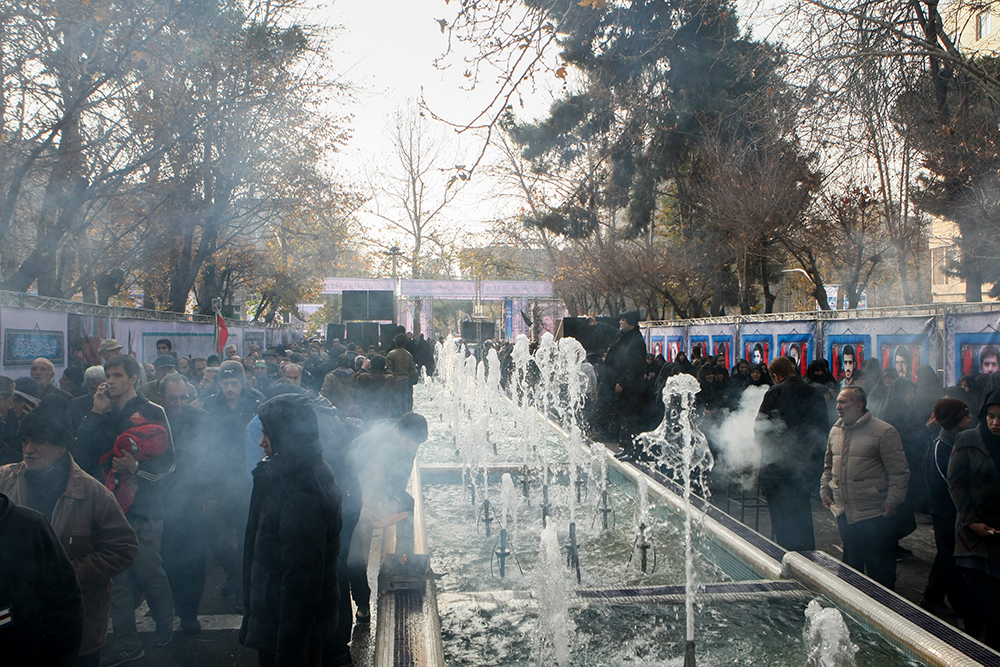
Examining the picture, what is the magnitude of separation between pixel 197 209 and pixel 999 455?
16.4m

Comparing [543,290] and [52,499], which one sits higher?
[543,290]

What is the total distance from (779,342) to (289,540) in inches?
402

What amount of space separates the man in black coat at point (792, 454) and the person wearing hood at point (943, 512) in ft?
2.97

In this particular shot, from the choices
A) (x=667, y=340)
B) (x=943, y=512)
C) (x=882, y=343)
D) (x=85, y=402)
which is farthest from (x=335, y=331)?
(x=943, y=512)

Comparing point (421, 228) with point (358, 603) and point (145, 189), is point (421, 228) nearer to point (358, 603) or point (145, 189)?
point (145, 189)

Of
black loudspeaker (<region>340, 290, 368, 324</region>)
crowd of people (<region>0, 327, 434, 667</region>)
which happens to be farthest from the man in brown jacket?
black loudspeaker (<region>340, 290, 368, 324</region>)

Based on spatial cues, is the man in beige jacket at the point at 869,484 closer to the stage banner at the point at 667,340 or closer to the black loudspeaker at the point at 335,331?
the stage banner at the point at 667,340

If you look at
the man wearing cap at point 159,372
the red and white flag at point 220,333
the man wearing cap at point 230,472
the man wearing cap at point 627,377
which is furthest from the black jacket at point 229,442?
the red and white flag at point 220,333

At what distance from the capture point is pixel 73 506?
9.88 feet

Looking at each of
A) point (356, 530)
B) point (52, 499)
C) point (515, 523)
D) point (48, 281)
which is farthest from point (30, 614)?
point (48, 281)

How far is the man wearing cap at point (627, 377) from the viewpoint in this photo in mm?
11227

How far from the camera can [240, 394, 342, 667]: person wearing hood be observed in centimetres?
270

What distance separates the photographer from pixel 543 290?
3291 centimetres

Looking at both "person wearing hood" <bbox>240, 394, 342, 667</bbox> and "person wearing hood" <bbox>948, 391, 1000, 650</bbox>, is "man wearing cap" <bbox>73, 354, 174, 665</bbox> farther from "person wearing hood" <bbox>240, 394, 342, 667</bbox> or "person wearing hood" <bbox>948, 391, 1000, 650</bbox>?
"person wearing hood" <bbox>948, 391, 1000, 650</bbox>
